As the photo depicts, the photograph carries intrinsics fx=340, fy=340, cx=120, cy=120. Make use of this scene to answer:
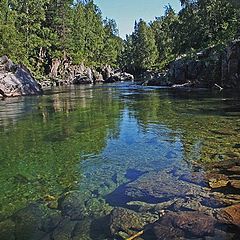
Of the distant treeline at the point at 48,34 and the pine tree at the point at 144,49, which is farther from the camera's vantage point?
the pine tree at the point at 144,49

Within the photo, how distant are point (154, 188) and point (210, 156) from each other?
3.52m

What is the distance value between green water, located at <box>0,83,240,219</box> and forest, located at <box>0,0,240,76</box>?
79.4 feet

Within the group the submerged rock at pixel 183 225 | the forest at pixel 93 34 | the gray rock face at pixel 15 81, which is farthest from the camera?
the forest at pixel 93 34

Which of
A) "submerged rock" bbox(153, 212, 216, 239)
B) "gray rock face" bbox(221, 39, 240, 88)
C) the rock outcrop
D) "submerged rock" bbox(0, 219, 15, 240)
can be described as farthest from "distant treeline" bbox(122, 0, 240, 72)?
"submerged rock" bbox(0, 219, 15, 240)

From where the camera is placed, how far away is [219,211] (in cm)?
689

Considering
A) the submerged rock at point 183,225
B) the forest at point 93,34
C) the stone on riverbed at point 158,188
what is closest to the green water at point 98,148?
the stone on riverbed at point 158,188

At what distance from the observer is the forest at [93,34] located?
2297 inches

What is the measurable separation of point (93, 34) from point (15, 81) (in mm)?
61811

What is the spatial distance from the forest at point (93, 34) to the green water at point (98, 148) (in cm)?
2421

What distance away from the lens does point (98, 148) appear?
43.1ft

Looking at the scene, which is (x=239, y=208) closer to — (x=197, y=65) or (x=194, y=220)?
(x=194, y=220)

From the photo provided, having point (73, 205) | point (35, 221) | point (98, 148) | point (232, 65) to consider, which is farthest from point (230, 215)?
point (232, 65)

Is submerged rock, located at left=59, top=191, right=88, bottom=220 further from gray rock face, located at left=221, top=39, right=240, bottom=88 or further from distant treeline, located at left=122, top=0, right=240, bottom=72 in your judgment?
distant treeline, located at left=122, top=0, right=240, bottom=72

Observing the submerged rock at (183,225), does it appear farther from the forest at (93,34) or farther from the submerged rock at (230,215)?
the forest at (93,34)
